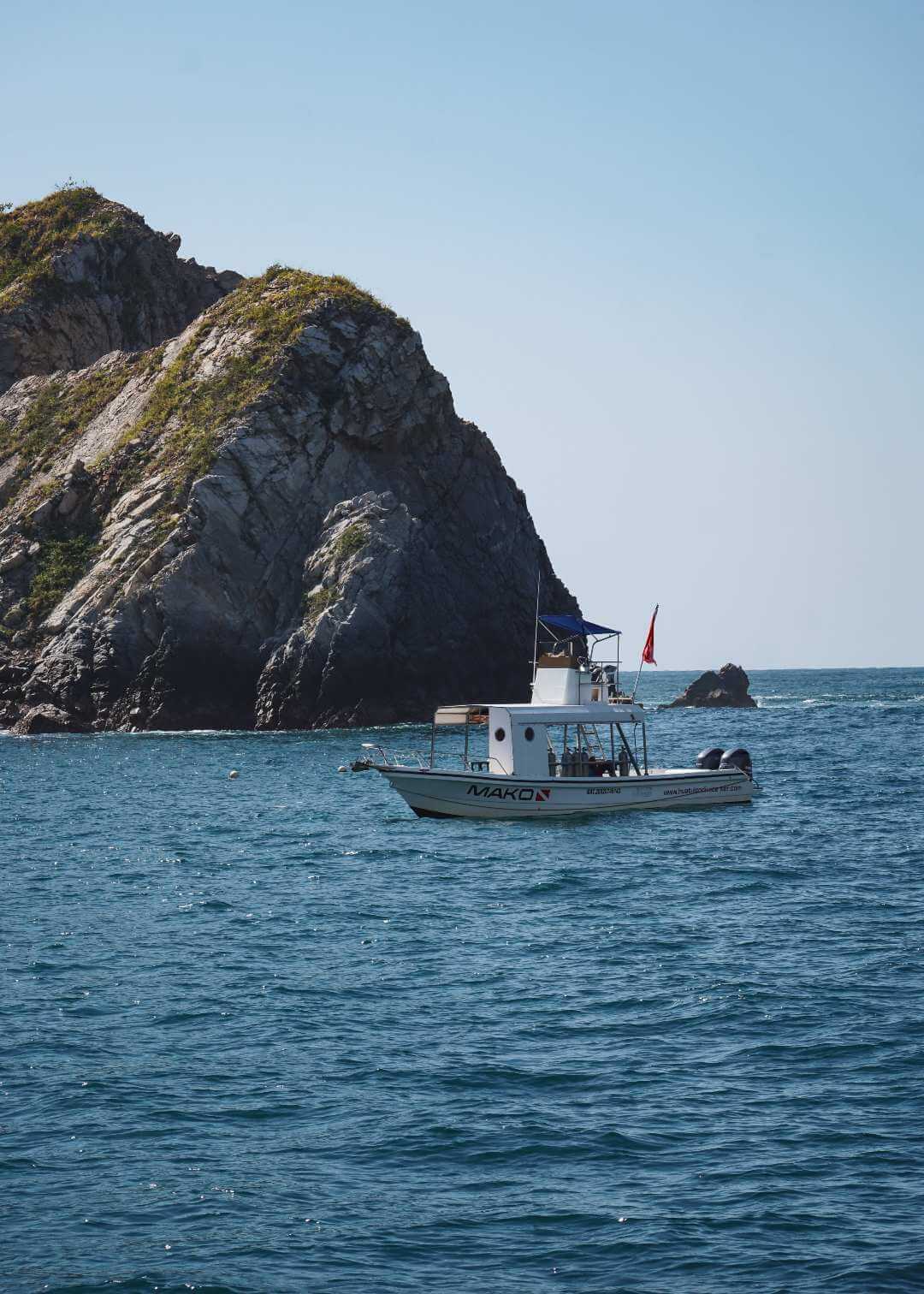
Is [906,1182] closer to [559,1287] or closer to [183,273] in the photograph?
[559,1287]

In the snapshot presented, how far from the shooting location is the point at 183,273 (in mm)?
126125

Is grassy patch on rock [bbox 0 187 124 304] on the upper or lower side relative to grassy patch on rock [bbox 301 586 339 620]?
upper

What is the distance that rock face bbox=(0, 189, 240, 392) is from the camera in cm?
11862

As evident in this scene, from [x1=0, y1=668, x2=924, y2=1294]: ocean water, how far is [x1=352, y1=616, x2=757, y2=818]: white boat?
3829 millimetres

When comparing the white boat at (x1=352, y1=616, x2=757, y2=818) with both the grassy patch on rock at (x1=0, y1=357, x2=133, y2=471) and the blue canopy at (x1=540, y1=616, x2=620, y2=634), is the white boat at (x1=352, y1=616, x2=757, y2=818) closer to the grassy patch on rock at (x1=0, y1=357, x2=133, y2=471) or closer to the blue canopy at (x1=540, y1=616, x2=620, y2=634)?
the blue canopy at (x1=540, y1=616, x2=620, y2=634)

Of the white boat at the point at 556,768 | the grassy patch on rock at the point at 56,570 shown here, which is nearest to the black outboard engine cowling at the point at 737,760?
the white boat at the point at 556,768

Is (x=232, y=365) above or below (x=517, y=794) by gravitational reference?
above

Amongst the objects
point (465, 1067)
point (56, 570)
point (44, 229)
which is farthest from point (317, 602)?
point (465, 1067)

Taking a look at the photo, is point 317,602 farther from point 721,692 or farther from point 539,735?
point 721,692

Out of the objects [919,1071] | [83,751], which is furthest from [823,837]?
[83,751]

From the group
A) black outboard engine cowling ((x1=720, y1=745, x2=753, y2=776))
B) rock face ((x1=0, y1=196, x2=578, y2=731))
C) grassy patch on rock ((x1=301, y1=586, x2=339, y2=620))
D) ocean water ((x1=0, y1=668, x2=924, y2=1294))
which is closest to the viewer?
ocean water ((x1=0, y1=668, x2=924, y2=1294))

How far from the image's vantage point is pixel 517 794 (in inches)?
1708

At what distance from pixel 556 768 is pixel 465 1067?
25290 mm

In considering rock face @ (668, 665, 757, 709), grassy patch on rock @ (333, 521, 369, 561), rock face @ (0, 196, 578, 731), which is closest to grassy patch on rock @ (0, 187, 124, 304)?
rock face @ (0, 196, 578, 731)
